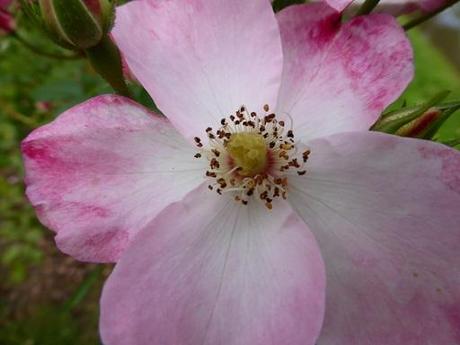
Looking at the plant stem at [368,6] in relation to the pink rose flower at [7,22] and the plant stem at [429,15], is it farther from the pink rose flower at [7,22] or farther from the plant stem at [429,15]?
the pink rose flower at [7,22]

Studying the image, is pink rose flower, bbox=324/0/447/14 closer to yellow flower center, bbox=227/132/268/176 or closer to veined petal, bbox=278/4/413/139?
veined petal, bbox=278/4/413/139

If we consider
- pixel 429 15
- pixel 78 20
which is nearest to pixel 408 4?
pixel 429 15

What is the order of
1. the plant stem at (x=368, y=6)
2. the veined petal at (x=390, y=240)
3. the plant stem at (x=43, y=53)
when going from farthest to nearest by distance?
the plant stem at (x=43, y=53), the plant stem at (x=368, y=6), the veined petal at (x=390, y=240)

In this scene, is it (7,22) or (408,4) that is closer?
(408,4)

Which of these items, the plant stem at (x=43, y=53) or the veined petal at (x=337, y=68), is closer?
the veined petal at (x=337, y=68)

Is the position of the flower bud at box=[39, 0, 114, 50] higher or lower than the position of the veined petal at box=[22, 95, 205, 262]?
higher

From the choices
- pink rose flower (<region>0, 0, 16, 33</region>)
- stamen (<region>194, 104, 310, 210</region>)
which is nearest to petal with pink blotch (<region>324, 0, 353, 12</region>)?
stamen (<region>194, 104, 310, 210</region>)

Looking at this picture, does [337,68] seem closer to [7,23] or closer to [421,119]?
[421,119]

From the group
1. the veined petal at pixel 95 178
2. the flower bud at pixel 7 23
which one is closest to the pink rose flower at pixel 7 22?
the flower bud at pixel 7 23
